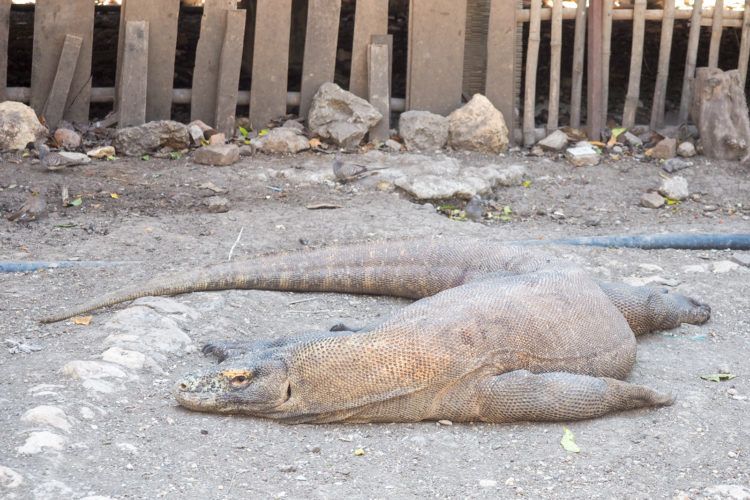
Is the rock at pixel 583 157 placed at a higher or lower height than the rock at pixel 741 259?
A: higher

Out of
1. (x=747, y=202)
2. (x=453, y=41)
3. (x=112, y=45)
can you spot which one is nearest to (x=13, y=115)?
(x=112, y=45)

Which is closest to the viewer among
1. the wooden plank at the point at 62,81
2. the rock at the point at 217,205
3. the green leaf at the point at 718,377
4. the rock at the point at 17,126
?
the green leaf at the point at 718,377

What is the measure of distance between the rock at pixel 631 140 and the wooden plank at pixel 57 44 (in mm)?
4297

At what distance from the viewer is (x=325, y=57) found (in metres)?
8.04

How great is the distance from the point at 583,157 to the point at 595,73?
87 cm

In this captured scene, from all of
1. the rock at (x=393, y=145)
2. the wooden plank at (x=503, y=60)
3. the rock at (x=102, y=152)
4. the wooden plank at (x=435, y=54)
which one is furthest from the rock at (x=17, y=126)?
the wooden plank at (x=503, y=60)

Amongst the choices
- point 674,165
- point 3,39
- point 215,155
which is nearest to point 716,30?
point 674,165

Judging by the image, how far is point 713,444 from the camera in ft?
12.1

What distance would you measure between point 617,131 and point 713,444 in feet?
16.8

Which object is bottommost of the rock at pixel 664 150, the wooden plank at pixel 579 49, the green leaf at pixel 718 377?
the green leaf at pixel 718 377

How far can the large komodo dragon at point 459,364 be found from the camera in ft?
12.0

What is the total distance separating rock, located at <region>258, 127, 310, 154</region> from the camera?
7586mm

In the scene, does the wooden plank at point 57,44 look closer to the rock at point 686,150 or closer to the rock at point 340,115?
the rock at point 340,115

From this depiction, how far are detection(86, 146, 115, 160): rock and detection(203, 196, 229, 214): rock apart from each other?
1.06 m
